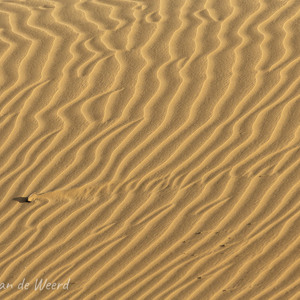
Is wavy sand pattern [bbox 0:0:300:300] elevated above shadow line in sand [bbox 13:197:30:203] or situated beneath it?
elevated above

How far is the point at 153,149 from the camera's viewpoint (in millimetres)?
5820

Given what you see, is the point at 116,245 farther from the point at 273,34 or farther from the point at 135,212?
the point at 273,34

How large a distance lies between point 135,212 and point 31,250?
896 millimetres

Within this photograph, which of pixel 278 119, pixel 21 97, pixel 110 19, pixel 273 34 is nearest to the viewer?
pixel 278 119

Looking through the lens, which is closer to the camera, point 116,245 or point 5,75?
point 116,245

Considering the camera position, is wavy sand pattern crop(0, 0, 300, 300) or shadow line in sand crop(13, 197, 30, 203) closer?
wavy sand pattern crop(0, 0, 300, 300)

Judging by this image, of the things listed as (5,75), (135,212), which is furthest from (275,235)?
(5,75)

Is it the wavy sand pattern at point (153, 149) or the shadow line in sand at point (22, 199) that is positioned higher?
the wavy sand pattern at point (153, 149)

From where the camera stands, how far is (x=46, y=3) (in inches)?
302

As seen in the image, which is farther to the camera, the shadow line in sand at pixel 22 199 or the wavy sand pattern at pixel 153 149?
the shadow line in sand at pixel 22 199

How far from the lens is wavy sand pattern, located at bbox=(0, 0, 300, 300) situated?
197 inches

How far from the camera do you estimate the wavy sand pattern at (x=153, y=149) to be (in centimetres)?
501

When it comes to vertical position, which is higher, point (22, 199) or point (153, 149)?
point (153, 149)

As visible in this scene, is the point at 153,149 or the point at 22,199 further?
the point at 153,149
